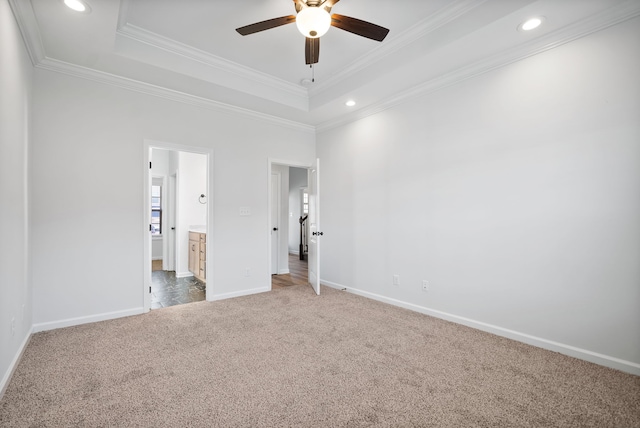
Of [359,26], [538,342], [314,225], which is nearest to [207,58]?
[359,26]

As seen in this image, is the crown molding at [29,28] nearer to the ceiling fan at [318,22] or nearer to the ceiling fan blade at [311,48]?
the ceiling fan at [318,22]

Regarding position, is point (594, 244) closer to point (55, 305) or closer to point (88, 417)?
point (88, 417)

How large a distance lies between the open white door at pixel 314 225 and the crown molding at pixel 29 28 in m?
3.16

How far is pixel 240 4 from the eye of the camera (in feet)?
8.26

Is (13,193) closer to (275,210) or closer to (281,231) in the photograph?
(275,210)

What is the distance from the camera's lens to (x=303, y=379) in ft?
6.96

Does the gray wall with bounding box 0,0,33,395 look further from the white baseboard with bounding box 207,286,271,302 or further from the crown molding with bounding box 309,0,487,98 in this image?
the crown molding with bounding box 309,0,487,98

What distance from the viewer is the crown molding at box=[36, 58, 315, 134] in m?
3.03

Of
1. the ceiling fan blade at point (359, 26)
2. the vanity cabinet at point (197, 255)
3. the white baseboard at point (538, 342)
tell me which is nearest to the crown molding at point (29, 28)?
the ceiling fan blade at point (359, 26)

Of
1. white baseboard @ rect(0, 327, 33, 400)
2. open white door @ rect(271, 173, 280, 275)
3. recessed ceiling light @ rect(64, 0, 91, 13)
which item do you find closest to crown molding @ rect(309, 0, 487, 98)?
open white door @ rect(271, 173, 280, 275)

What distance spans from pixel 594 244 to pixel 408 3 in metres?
2.50

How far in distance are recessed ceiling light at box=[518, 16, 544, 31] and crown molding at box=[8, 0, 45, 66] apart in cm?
373

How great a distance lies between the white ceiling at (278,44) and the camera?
7.71 feet

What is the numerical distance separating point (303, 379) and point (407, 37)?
3.19m
